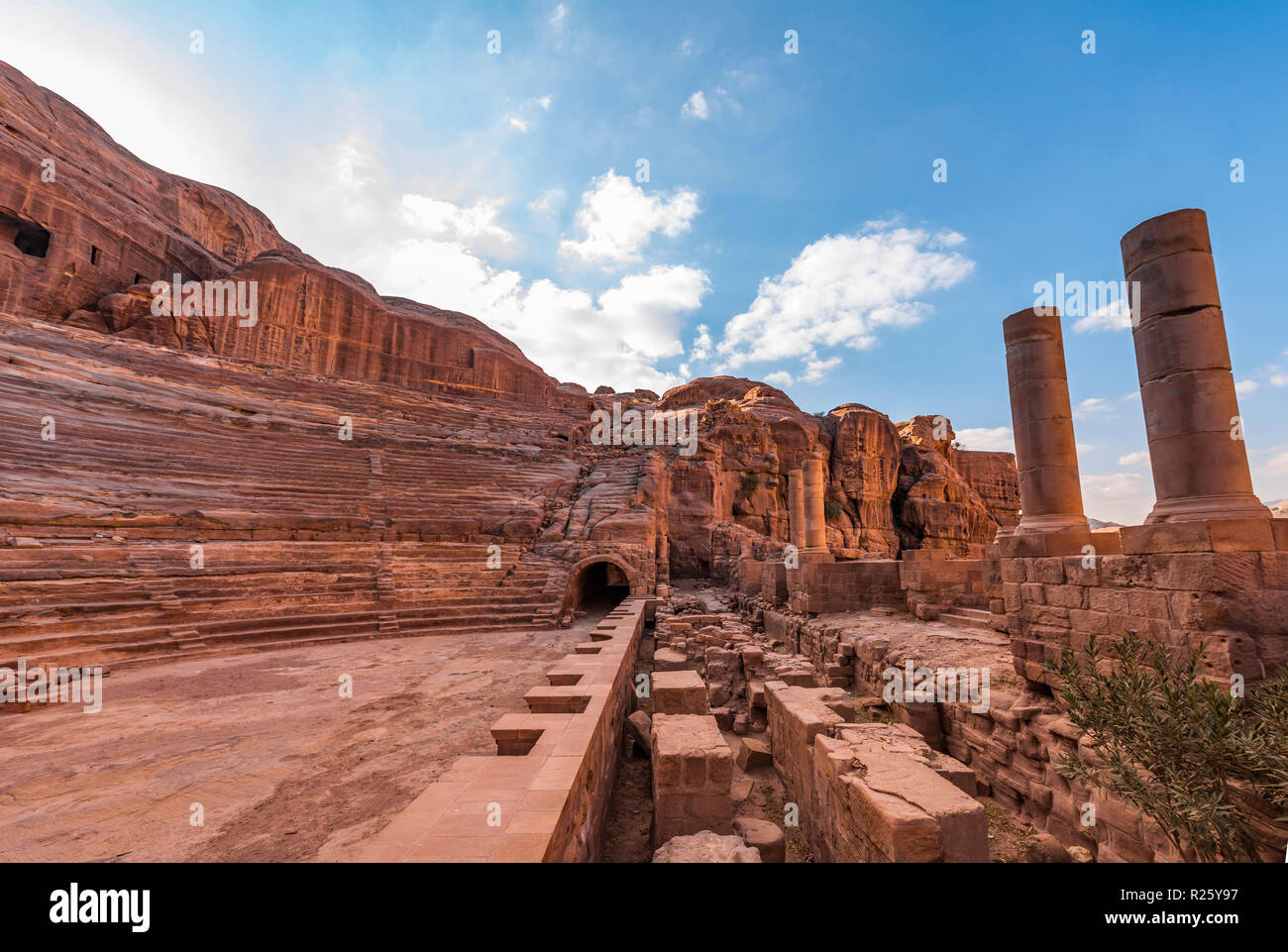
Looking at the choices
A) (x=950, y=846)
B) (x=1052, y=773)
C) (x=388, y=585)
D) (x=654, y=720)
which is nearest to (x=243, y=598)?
(x=388, y=585)

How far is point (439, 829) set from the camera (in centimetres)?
255

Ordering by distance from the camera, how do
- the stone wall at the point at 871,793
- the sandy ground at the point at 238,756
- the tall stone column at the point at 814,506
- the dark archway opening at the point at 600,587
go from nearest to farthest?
the stone wall at the point at 871,793
the sandy ground at the point at 238,756
the tall stone column at the point at 814,506
the dark archway opening at the point at 600,587

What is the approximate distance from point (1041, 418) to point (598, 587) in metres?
16.2

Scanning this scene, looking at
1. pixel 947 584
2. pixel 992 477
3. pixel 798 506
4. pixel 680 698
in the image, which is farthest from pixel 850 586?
pixel 992 477

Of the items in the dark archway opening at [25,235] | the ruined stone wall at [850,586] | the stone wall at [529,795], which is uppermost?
the dark archway opening at [25,235]

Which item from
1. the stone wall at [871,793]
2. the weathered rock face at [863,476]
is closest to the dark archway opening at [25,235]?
the stone wall at [871,793]

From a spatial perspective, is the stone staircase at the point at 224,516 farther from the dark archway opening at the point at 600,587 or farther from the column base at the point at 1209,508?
the column base at the point at 1209,508

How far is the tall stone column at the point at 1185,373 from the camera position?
4461mm

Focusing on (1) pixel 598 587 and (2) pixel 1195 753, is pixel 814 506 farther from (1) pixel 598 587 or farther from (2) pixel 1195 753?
(2) pixel 1195 753

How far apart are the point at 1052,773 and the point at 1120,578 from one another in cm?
186

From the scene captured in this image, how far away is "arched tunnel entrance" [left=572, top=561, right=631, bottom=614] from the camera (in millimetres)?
16427

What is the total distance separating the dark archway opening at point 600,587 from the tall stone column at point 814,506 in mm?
6421
